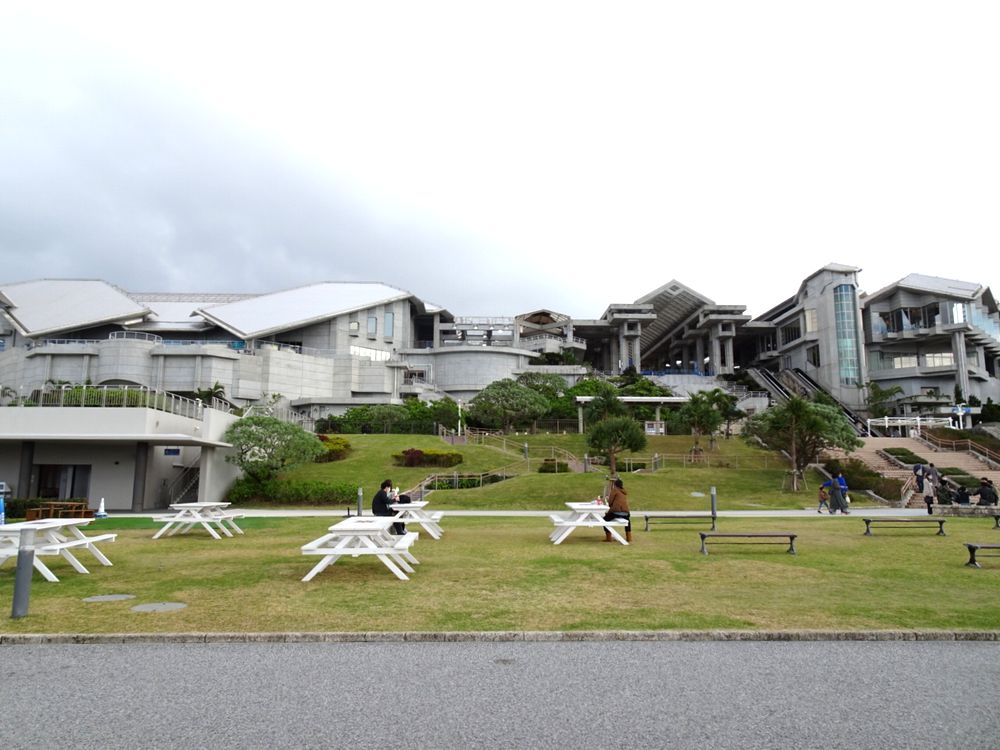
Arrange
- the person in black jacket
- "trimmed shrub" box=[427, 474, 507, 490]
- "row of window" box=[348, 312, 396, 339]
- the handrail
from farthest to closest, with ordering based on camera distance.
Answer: "row of window" box=[348, 312, 396, 339] → the handrail → "trimmed shrub" box=[427, 474, 507, 490] → the person in black jacket

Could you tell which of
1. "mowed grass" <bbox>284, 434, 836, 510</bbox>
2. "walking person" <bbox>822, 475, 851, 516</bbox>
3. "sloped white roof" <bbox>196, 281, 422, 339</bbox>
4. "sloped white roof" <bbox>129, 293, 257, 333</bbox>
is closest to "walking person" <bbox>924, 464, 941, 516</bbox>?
"mowed grass" <bbox>284, 434, 836, 510</bbox>

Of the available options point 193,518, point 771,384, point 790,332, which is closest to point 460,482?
point 193,518

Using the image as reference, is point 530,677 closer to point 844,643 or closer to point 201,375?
point 844,643

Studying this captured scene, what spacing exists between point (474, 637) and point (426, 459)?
2981cm

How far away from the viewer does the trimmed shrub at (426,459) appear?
117 feet

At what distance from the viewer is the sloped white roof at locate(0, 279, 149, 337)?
6136 cm

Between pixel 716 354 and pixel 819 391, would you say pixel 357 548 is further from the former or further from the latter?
pixel 716 354

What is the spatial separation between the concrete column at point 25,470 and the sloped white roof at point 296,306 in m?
36.0

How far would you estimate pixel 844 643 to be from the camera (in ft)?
19.8

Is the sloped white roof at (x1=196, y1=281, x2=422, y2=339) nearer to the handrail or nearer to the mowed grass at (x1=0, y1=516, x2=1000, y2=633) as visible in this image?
the handrail

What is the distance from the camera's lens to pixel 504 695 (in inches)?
184

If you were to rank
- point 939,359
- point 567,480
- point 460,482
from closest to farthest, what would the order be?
point 567,480 < point 460,482 < point 939,359

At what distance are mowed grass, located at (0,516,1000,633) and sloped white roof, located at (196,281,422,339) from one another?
5175cm

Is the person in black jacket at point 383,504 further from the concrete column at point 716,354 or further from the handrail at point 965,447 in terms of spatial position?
the concrete column at point 716,354
